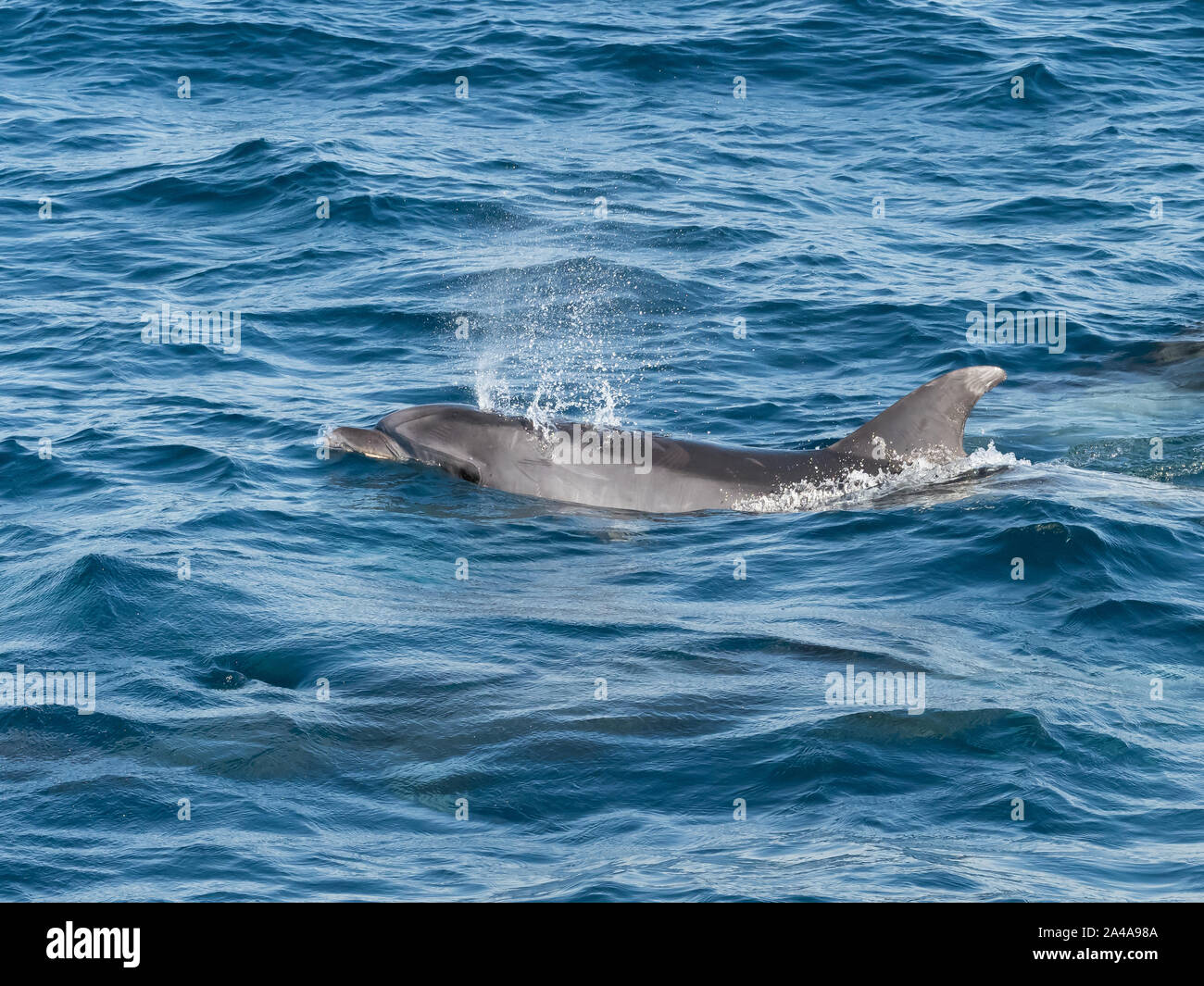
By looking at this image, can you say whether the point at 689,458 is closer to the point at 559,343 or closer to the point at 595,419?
the point at 595,419

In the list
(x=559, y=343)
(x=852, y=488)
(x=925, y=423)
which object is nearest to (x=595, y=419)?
(x=559, y=343)

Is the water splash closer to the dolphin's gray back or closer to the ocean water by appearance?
the ocean water

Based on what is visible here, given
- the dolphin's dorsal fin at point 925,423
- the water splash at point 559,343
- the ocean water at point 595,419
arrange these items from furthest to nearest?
the water splash at point 559,343
the dolphin's dorsal fin at point 925,423
the ocean water at point 595,419

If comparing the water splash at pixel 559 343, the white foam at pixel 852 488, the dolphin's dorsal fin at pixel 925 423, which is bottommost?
the white foam at pixel 852 488

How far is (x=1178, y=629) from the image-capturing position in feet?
40.2

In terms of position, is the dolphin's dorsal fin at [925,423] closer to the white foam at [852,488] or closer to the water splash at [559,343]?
the white foam at [852,488]

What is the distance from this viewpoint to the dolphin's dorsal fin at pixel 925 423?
587 inches

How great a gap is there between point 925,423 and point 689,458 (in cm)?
226

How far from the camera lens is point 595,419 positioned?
17.7 m

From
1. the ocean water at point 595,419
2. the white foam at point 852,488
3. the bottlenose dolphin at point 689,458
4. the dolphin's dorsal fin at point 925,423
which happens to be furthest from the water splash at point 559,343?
the dolphin's dorsal fin at point 925,423

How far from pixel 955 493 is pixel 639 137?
48.5ft

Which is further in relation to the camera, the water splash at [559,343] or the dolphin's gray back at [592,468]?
the water splash at [559,343]
